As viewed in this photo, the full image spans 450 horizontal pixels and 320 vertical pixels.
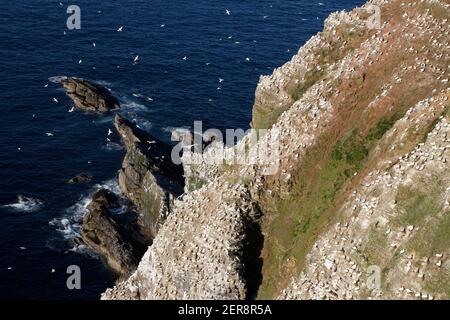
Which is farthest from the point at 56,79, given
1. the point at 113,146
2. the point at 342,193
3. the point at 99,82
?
the point at 342,193

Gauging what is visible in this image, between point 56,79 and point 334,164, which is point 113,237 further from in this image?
point 56,79

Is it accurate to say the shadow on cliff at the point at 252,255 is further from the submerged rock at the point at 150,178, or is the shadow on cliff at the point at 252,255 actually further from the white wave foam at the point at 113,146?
the white wave foam at the point at 113,146

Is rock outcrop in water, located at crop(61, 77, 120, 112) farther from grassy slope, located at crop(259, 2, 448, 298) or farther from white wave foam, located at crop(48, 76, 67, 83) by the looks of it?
grassy slope, located at crop(259, 2, 448, 298)

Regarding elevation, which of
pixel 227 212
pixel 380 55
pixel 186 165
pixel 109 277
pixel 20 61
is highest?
pixel 20 61

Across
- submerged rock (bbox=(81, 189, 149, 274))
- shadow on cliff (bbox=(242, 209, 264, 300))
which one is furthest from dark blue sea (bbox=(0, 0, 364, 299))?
shadow on cliff (bbox=(242, 209, 264, 300))

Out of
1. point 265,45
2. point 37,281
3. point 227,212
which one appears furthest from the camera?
point 265,45
